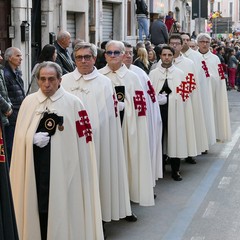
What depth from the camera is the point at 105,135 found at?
717 centimetres

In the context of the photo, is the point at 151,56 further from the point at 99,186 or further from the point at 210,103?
the point at 99,186

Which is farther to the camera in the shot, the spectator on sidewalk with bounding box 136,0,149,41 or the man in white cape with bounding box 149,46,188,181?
the spectator on sidewalk with bounding box 136,0,149,41

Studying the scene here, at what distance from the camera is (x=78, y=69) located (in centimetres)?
726

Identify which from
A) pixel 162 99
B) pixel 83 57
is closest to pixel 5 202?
pixel 83 57

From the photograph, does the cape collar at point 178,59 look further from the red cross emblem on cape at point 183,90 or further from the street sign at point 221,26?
the street sign at point 221,26

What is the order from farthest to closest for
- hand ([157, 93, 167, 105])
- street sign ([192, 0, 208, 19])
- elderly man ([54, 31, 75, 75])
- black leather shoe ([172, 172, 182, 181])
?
1. street sign ([192, 0, 208, 19])
2. elderly man ([54, 31, 75, 75])
3. black leather shoe ([172, 172, 182, 181])
4. hand ([157, 93, 167, 105])

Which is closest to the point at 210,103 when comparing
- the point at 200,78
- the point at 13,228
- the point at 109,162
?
the point at 200,78

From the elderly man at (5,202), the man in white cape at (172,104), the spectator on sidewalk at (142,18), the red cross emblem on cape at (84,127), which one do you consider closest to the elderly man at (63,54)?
the man in white cape at (172,104)

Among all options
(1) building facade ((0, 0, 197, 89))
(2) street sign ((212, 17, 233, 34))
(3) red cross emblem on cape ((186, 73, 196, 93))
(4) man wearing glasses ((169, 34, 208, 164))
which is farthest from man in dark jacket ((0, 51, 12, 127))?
(2) street sign ((212, 17, 233, 34))

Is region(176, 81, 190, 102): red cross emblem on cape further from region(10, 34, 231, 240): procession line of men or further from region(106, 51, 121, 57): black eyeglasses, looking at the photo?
region(106, 51, 121, 57): black eyeglasses

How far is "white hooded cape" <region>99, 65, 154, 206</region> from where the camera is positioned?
317 inches

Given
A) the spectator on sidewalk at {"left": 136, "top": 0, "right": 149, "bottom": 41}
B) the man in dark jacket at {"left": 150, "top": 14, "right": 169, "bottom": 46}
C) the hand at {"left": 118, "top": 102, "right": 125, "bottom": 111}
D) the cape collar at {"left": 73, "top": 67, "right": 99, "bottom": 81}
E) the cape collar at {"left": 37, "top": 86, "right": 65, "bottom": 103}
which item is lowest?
the hand at {"left": 118, "top": 102, "right": 125, "bottom": 111}

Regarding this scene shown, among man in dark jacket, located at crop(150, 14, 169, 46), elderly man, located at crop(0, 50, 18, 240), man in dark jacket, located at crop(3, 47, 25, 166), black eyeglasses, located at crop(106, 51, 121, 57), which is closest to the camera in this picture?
elderly man, located at crop(0, 50, 18, 240)

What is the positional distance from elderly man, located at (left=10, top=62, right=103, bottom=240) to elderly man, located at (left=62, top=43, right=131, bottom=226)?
0.77m
